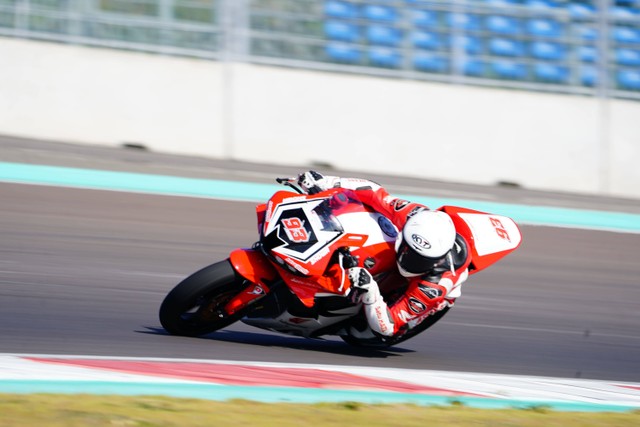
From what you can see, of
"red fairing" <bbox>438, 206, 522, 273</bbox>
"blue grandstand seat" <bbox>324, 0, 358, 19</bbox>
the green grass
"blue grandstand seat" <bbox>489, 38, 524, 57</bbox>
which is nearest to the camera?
the green grass

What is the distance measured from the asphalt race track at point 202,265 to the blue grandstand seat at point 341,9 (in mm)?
4146

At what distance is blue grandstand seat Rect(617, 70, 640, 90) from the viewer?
14.9 meters

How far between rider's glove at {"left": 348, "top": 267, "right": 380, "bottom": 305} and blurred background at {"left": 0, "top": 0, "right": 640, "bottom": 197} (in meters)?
7.96

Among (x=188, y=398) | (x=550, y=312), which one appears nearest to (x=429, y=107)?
(x=550, y=312)

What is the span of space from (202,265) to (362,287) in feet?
10.7

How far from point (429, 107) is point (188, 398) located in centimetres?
983

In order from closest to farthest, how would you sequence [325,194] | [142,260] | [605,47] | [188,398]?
[188,398], [325,194], [142,260], [605,47]

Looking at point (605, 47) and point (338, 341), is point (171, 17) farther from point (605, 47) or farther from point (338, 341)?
point (338, 341)

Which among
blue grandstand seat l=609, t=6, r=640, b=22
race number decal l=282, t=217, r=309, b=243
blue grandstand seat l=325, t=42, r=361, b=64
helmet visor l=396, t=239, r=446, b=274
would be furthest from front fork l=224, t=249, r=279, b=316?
blue grandstand seat l=609, t=6, r=640, b=22

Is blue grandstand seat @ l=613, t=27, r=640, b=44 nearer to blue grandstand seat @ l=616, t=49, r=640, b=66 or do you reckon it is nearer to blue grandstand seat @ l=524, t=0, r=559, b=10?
blue grandstand seat @ l=616, t=49, r=640, b=66

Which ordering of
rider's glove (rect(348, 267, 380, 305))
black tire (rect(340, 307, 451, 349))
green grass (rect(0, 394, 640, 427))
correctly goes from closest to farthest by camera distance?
1. green grass (rect(0, 394, 640, 427))
2. rider's glove (rect(348, 267, 380, 305))
3. black tire (rect(340, 307, 451, 349))

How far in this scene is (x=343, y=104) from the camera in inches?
550

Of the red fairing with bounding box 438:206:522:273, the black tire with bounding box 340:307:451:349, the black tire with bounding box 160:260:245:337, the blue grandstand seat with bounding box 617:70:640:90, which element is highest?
the blue grandstand seat with bounding box 617:70:640:90

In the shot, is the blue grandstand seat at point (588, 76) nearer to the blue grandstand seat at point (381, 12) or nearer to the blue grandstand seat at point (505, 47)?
the blue grandstand seat at point (505, 47)
